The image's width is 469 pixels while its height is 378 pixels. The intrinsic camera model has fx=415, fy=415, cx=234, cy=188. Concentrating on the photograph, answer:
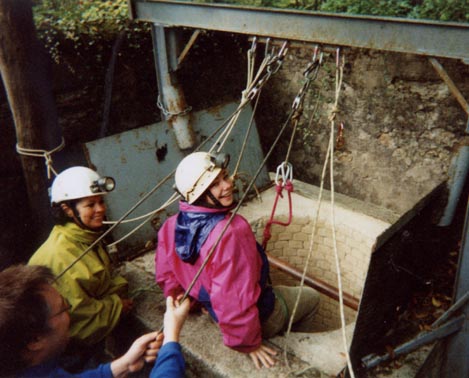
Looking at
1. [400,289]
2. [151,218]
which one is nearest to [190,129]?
[151,218]

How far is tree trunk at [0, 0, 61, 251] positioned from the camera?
11.6 feet

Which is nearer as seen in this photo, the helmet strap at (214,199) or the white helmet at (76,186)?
the helmet strap at (214,199)

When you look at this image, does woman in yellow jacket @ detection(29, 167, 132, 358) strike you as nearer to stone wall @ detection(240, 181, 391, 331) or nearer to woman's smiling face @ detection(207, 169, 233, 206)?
woman's smiling face @ detection(207, 169, 233, 206)

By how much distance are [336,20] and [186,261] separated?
240 centimetres

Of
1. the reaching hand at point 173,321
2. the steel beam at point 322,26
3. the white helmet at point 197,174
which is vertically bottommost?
the reaching hand at point 173,321

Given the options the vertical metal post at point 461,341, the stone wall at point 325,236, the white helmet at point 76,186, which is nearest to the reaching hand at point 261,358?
the white helmet at point 76,186

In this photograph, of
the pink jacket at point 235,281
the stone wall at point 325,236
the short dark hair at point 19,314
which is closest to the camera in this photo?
the short dark hair at point 19,314

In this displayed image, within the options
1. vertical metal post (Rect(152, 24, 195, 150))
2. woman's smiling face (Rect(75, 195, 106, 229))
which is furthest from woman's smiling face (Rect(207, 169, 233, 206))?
vertical metal post (Rect(152, 24, 195, 150))

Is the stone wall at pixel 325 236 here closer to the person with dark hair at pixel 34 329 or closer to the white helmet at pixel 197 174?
the white helmet at pixel 197 174

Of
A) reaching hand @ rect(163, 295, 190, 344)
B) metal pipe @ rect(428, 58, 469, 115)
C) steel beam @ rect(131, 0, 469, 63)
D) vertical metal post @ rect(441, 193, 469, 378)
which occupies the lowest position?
vertical metal post @ rect(441, 193, 469, 378)

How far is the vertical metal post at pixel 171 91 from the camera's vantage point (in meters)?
4.91

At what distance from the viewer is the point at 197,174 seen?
3047 millimetres

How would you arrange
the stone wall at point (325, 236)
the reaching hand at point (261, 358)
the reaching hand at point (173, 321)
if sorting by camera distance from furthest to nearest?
the stone wall at point (325, 236)
the reaching hand at point (261, 358)
the reaching hand at point (173, 321)

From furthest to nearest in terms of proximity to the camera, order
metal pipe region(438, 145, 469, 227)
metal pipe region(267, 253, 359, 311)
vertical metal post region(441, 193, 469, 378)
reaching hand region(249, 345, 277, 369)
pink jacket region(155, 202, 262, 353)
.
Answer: metal pipe region(267, 253, 359, 311), metal pipe region(438, 145, 469, 227), vertical metal post region(441, 193, 469, 378), reaching hand region(249, 345, 277, 369), pink jacket region(155, 202, 262, 353)
